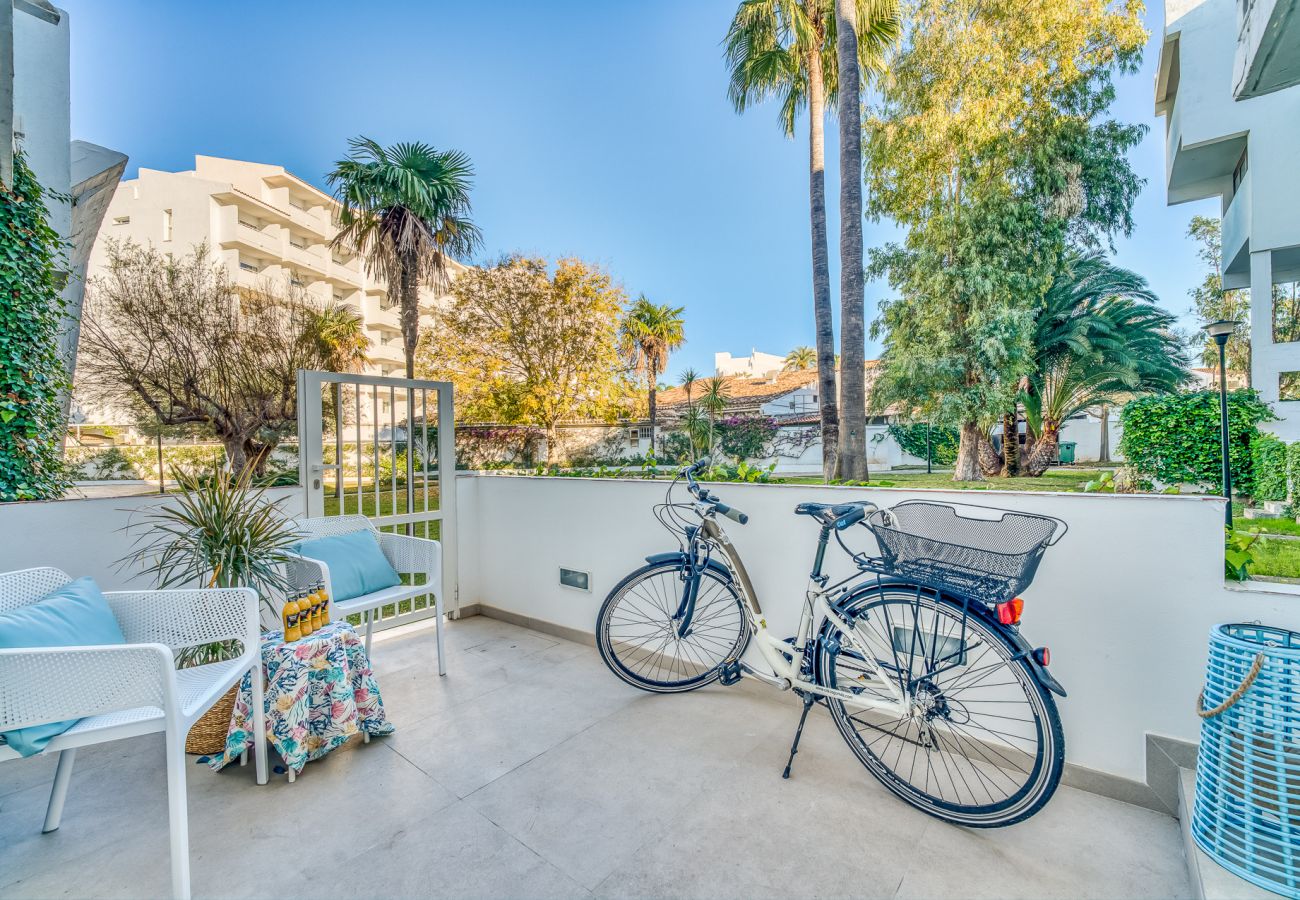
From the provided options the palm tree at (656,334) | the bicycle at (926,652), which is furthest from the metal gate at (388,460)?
the palm tree at (656,334)

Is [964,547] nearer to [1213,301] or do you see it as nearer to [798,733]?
[798,733]

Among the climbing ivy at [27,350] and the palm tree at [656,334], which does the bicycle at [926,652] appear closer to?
the climbing ivy at [27,350]

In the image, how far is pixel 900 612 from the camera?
2104 mm

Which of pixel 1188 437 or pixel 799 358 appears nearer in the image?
pixel 1188 437

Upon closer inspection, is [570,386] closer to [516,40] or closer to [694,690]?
[516,40]

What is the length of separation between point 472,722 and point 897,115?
1177 cm

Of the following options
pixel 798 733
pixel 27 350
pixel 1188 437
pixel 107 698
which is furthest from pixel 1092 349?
pixel 27 350

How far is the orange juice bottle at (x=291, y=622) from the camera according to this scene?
2.01m

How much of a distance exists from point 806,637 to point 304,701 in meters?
1.95

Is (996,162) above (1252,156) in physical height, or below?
above

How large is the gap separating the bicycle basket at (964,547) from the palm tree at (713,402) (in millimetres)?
8684

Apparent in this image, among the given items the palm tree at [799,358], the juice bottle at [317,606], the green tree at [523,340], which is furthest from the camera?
the palm tree at [799,358]

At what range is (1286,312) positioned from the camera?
6.58 meters

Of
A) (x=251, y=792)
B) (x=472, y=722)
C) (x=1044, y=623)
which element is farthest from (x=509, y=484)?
(x=1044, y=623)
